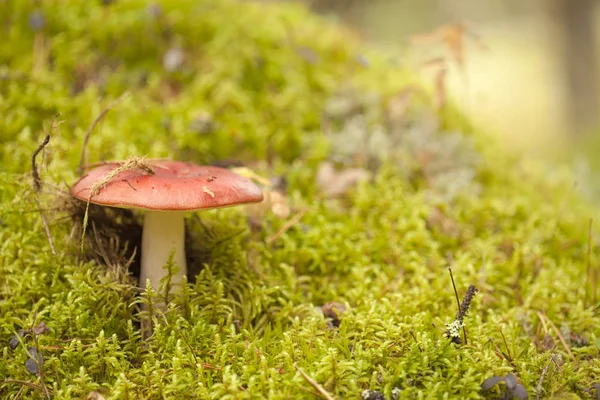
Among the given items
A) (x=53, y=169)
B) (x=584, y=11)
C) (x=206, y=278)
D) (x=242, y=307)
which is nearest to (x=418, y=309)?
(x=242, y=307)

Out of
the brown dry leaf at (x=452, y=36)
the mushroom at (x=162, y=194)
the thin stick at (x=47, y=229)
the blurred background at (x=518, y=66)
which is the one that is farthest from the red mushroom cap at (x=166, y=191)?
the brown dry leaf at (x=452, y=36)

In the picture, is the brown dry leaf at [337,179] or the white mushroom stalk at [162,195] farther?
the brown dry leaf at [337,179]

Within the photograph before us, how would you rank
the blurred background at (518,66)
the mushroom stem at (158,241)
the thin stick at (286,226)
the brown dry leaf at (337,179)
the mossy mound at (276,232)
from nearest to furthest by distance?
the mossy mound at (276,232)
the mushroom stem at (158,241)
the thin stick at (286,226)
the brown dry leaf at (337,179)
the blurred background at (518,66)

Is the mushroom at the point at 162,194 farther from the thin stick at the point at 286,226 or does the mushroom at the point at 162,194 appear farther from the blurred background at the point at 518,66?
the blurred background at the point at 518,66

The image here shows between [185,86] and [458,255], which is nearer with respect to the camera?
[458,255]

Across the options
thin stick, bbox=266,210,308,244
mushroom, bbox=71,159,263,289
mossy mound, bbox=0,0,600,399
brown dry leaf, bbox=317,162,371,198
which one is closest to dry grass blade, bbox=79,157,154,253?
mushroom, bbox=71,159,263,289

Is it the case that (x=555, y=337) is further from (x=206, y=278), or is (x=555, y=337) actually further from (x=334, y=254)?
(x=206, y=278)

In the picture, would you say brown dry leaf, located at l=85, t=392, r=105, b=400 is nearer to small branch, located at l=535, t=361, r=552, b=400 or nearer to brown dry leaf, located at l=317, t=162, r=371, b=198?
small branch, located at l=535, t=361, r=552, b=400
